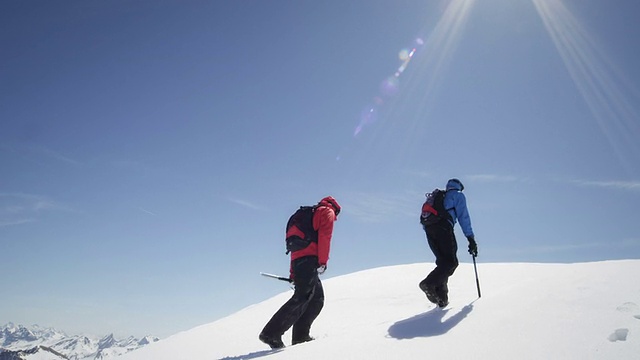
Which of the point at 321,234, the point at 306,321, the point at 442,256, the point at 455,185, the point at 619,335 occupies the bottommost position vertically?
the point at 619,335

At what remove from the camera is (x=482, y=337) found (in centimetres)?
342

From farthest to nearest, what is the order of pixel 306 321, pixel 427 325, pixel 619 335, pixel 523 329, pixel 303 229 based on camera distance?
pixel 306 321
pixel 303 229
pixel 427 325
pixel 523 329
pixel 619 335

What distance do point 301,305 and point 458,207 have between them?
3.11 metres

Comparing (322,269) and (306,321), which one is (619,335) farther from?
(306,321)

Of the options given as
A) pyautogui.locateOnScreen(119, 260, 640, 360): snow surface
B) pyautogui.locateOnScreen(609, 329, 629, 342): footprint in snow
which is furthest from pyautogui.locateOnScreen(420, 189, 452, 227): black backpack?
pyautogui.locateOnScreen(609, 329, 629, 342): footprint in snow

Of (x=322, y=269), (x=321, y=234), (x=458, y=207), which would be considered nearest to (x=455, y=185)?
(x=458, y=207)

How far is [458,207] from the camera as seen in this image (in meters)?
6.01

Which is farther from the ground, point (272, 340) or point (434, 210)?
point (434, 210)

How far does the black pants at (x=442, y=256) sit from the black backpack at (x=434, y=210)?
0.09 m

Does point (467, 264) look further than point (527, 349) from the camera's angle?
Yes

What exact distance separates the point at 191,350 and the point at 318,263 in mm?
4002

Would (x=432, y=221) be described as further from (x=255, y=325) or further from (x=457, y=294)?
(x=255, y=325)

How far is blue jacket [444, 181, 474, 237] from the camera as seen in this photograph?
5.98 metres

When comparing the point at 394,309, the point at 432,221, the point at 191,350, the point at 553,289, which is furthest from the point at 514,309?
the point at 191,350
